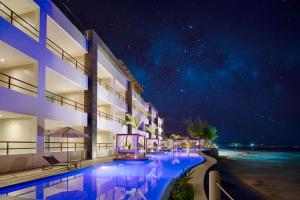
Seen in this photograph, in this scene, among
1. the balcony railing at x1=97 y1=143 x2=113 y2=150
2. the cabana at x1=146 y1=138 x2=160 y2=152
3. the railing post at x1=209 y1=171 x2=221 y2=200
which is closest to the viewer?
the railing post at x1=209 y1=171 x2=221 y2=200

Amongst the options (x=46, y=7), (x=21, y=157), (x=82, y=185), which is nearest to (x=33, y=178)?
(x=82, y=185)

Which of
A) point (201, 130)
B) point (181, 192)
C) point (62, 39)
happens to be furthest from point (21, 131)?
point (201, 130)

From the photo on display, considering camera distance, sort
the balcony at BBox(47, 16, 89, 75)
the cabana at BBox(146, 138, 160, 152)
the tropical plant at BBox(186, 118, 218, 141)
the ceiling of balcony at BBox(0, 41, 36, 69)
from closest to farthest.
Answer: the ceiling of balcony at BBox(0, 41, 36, 69) < the balcony at BBox(47, 16, 89, 75) < the cabana at BBox(146, 138, 160, 152) < the tropical plant at BBox(186, 118, 218, 141)

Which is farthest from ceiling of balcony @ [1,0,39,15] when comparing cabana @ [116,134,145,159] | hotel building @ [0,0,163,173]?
cabana @ [116,134,145,159]

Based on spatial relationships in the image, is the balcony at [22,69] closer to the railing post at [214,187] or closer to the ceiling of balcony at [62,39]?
the ceiling of balcony at [62,39]

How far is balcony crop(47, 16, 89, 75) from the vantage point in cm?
1798

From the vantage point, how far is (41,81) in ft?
49.8

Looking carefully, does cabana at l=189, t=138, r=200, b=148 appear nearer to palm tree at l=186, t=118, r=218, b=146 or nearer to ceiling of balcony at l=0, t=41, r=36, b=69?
palm tree at l=186, t=118, r=218, b=146

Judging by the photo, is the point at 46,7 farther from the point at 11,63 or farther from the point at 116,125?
the point at 116,125

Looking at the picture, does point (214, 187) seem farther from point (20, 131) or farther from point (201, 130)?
point (201, 130)

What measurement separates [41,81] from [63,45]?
20.8ft

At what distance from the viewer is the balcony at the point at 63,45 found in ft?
59.0

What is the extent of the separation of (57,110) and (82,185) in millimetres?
8732

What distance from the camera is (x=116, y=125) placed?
29.9m
